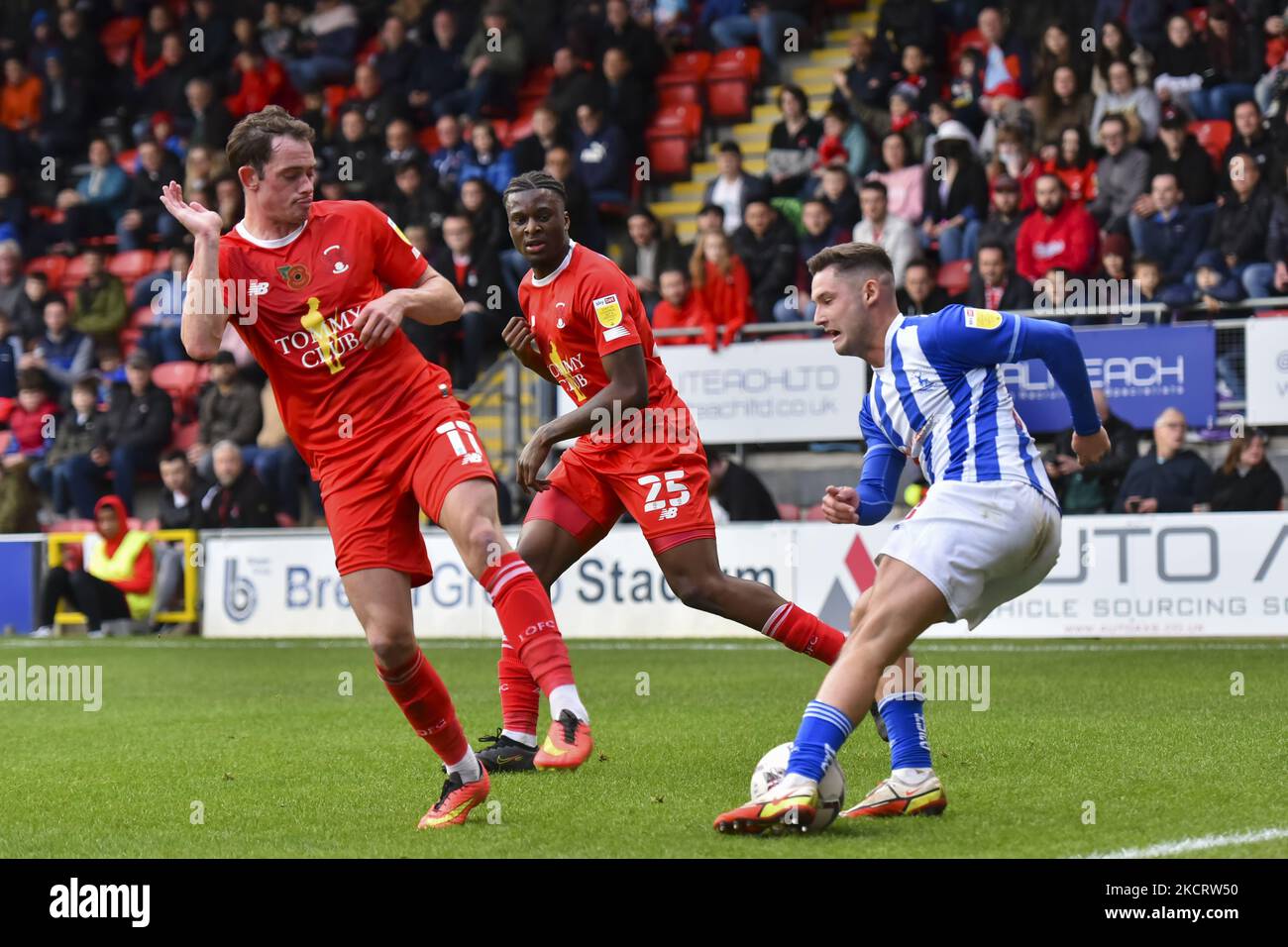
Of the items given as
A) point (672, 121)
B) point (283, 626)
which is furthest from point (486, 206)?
point (283, 626)

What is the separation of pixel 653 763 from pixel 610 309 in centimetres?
195

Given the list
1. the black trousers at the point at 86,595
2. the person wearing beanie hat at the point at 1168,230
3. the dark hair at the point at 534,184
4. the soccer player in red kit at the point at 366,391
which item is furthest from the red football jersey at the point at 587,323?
the black trousers at the point at 86,595

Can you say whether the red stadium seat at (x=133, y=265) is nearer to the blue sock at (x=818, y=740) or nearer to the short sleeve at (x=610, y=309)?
the short sleeve at (x=610, y=309)

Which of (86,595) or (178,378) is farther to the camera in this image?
(178,378)

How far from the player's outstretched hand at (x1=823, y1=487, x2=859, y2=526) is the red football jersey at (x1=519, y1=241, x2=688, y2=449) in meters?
2.08

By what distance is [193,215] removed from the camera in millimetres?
6230

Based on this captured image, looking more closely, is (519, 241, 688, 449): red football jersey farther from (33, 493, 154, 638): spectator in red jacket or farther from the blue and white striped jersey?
(33, 493, 154, 638): spectator in red jacket

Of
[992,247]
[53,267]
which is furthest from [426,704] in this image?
[53,267]

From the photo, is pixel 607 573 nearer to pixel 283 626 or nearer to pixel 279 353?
pixel 283 626

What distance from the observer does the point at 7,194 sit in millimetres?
23562

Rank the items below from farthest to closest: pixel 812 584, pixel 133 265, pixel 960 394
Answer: pixel 133 265 → pixel 812 584 → pixel 960 394

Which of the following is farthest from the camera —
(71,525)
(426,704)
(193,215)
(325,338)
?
(71,525)

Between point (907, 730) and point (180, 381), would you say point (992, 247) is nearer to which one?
point (180, 381)

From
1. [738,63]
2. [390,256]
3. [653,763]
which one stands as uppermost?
[738,63]
